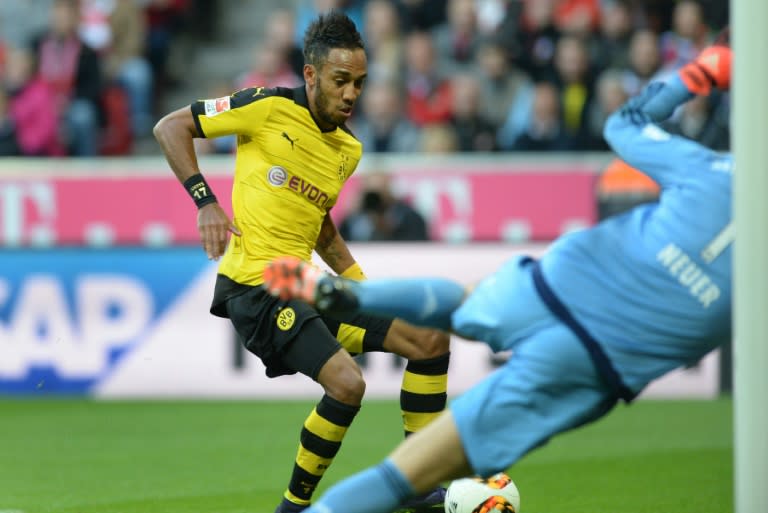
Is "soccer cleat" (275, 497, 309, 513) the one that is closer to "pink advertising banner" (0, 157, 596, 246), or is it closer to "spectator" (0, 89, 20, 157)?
"pink advertising banner" (0, 157, 596, 246)

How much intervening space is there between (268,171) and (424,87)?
25.1 ft

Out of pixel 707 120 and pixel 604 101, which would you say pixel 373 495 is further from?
pixel 604 101

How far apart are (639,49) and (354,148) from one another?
7044mm

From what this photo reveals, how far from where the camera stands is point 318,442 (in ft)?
19.2

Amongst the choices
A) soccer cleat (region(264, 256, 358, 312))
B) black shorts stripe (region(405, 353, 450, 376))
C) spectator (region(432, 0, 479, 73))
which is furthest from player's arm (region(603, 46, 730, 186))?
spectator (region(432, 0, 479, 73))

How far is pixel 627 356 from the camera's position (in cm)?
445

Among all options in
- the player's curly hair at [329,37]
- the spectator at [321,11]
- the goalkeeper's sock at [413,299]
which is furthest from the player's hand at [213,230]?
the spectator at [321,11]

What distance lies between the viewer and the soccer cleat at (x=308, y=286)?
14.0 ft

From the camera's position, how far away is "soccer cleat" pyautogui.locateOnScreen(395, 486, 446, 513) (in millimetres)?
6250

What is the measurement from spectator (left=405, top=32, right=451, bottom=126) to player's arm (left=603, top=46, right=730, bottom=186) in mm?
8594

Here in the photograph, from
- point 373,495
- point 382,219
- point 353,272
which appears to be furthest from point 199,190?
point 382,219

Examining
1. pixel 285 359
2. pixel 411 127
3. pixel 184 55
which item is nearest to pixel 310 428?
pixel 285 359

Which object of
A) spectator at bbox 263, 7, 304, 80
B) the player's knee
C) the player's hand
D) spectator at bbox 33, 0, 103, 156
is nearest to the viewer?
the player's hand

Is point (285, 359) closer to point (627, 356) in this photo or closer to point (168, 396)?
point (627, 356)
